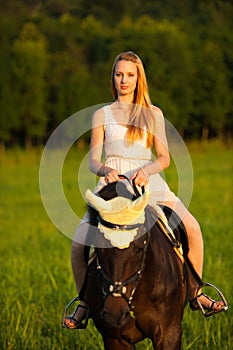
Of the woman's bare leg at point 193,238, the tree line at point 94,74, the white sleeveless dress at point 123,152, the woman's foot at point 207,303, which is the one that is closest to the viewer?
the white sleeveless dress at point 123,152

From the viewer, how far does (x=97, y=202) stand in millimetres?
3871

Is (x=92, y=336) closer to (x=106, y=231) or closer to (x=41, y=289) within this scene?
(x=41, y=289)

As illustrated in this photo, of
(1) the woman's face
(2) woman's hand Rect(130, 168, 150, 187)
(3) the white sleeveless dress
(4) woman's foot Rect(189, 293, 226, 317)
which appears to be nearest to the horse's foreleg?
(4) woman's foot Rect(189, 293, 226, 317)

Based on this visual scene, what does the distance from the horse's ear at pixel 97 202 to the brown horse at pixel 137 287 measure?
2 centimetres

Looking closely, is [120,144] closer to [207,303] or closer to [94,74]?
[207,303]

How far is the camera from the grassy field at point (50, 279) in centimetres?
654

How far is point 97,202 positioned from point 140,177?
0.48 meters

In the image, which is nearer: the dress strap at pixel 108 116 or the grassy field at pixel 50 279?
the dress strap at pixel 108 116

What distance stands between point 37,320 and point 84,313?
2.47 metres

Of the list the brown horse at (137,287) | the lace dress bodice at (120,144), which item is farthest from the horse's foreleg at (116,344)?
the lace dress bodice at (120,144)

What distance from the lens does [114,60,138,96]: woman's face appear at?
473 centimetres

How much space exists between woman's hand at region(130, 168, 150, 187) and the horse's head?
208 mm

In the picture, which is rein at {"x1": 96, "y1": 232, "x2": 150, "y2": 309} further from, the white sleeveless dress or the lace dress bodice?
the lace dress bodice

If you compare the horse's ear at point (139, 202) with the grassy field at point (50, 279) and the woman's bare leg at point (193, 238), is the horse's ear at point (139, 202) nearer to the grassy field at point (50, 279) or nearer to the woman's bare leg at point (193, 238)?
the woman's bare leg at point (193, 238)
